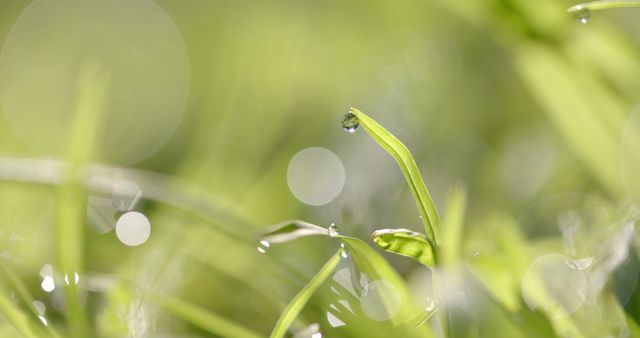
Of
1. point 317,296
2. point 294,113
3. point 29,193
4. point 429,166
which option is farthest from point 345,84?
point 317,296

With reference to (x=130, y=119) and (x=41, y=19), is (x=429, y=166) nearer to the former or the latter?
(x=130, y=119)

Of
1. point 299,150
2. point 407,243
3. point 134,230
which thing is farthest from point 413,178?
point 299,150

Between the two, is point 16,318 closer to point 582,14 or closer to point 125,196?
point 125,196

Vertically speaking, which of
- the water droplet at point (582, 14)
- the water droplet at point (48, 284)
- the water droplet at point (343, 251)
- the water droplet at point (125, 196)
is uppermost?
the water droplet at point (125, 196)

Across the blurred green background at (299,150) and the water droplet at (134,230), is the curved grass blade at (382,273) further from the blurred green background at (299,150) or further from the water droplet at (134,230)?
the water droplet at (134,230)

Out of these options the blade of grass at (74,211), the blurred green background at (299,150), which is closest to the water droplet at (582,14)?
the blurred green background at (299,150)

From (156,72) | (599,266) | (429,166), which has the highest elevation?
(156,72)

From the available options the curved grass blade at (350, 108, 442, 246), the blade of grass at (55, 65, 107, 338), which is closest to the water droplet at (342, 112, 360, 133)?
the curved grass blade at (350, 108, 442, 246)
